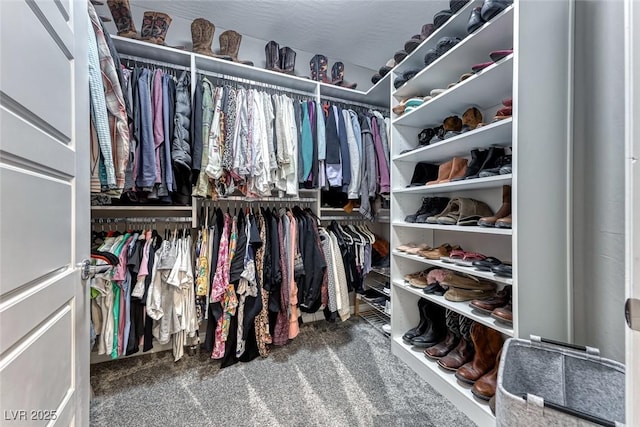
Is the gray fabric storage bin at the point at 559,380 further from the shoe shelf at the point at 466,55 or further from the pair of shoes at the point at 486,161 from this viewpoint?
the shoe shelf at the point at 466,55

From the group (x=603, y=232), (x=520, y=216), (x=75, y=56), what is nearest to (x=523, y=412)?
(x=520, y=216)

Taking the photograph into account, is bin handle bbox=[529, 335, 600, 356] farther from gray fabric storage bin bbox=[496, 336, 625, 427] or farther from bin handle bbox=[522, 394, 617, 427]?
bin handle bbox=[522, 394, 617, 427]

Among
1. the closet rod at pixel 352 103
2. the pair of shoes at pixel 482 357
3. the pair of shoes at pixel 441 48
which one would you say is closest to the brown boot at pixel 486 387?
the pair of shoes at pixel 482 357

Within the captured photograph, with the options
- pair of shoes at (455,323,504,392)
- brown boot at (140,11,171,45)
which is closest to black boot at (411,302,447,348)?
pair of shoes at (455,323,504,392)

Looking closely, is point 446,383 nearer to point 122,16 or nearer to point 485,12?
point 485,12

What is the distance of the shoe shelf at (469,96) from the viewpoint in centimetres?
108

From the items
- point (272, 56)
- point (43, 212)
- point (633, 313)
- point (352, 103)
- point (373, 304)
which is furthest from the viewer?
point (352, 103)

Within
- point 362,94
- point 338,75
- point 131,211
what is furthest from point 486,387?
point 338,75

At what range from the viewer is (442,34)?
1.35 meters

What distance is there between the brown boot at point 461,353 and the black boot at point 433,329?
0.44ft

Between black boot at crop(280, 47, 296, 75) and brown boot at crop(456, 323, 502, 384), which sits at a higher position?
black boot at crop(280, 47, 296, 75)

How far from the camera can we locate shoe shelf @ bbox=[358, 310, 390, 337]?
203 centimetres

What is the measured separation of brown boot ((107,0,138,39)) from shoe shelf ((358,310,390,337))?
265 cm

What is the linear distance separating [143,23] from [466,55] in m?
1.94
